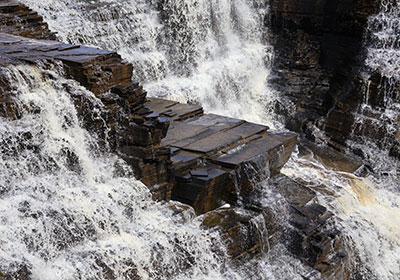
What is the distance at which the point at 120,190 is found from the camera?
8.16 m

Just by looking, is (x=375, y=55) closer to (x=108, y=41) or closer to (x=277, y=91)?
(x=277, y=91)

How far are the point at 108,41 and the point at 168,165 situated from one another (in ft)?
16.6

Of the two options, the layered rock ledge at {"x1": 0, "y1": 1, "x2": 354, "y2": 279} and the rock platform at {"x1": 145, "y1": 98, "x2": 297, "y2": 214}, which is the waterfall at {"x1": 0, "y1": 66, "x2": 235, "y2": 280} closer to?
the layered rock ledge at {"x1": 0, "y1": 1, "x2": 354, "y2": 279}

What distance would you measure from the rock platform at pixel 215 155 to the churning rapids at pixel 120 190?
0.53m

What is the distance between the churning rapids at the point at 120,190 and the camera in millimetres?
6949

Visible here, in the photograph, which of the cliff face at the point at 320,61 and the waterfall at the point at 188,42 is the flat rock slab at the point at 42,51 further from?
the cliff face at the point at 320,61

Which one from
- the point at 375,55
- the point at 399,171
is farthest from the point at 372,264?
the point at 375,55

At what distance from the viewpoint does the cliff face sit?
1592cm

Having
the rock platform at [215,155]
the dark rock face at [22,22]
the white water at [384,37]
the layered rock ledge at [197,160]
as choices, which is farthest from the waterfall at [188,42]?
the white water at [384,37]

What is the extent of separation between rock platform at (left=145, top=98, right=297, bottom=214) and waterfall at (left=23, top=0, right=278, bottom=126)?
2.37m

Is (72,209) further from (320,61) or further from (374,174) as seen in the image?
(320,61)

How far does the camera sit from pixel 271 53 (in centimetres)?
1736

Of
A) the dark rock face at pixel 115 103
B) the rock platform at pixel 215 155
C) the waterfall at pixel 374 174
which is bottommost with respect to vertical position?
the waterfall at pixel 374 174

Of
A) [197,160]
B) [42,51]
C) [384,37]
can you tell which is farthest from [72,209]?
[384,37]
